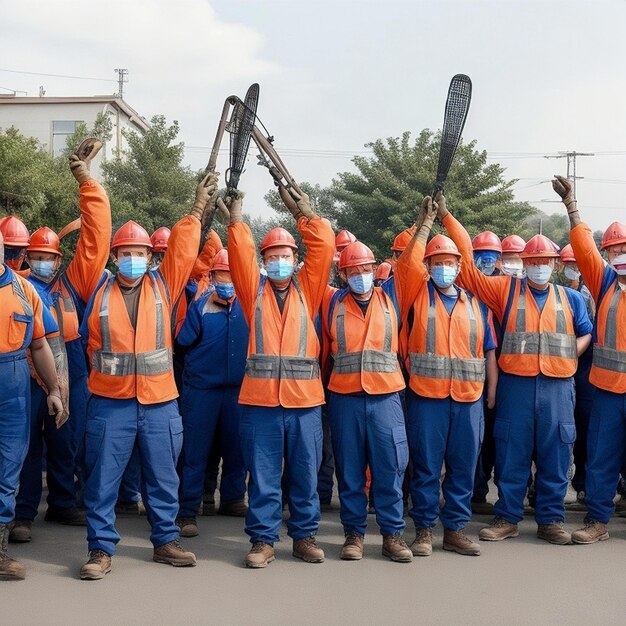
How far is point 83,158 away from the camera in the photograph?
586 cm

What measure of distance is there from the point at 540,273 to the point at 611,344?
2.32ft

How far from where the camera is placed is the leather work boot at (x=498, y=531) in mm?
6223

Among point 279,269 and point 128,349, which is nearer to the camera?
point 128,349

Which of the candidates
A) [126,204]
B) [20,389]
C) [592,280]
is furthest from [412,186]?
[20,389]

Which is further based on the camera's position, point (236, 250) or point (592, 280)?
point (592, 280)

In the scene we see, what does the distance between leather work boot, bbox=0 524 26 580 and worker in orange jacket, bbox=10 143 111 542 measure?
0.79 meters

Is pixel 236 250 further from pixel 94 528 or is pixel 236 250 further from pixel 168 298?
pixel 94 528

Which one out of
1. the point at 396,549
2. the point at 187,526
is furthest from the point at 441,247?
the point at 187,526

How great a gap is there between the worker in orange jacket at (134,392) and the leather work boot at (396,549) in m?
1.27

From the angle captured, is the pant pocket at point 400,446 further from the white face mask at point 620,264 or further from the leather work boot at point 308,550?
the white face mask at point 620,264

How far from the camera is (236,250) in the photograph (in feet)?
18.8

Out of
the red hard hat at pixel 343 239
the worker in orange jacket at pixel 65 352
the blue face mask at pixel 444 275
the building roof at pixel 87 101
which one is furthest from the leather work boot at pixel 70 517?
the building roof at pixel 87 101

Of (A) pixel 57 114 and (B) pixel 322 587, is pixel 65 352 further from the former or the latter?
(A) pixel 57 114

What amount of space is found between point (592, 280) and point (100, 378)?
3.59 metres
